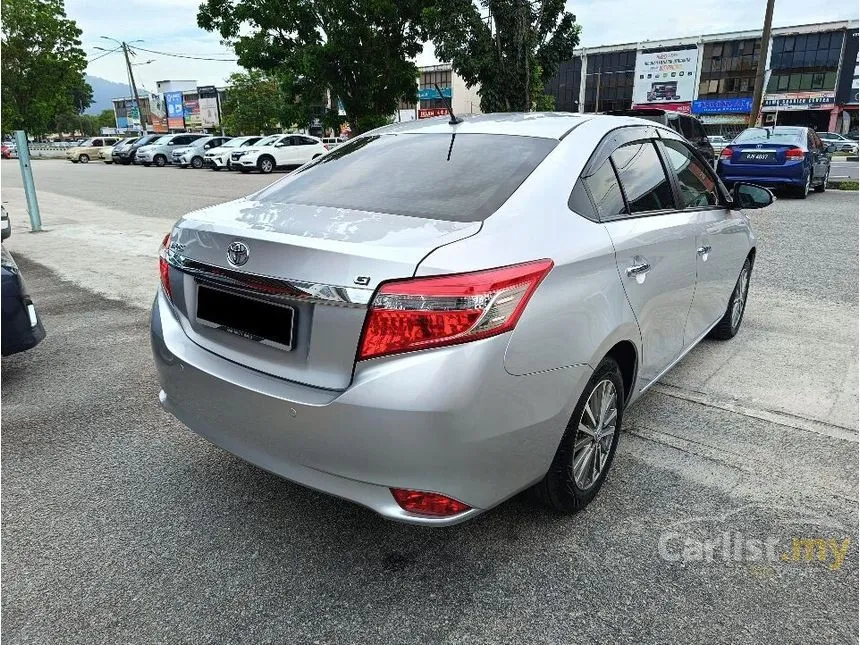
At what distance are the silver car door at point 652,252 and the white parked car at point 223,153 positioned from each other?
91.9 feet

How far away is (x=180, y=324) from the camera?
2.62 meters

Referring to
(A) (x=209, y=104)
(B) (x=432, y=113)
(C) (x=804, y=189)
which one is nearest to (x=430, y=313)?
(C) (x=804, y=189)

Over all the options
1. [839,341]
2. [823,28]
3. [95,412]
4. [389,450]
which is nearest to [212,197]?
[95,412]

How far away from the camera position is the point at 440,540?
102 inches

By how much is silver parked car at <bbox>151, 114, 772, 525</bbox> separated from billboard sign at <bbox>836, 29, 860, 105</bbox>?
7001 cm

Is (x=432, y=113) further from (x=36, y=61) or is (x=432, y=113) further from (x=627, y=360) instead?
(x=627, y=360)

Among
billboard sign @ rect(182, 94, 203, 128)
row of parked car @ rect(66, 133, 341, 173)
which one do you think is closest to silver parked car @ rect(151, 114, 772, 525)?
row of parked car @ rect(66, 133, 341, 173)

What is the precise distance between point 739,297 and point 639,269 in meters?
2.52

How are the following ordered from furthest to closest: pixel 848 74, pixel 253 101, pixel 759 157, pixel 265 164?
pixel 253 101 < pixel 848 74 < pixel 265 164 < pixel 759 157

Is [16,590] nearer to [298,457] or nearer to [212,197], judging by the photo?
[298,457]

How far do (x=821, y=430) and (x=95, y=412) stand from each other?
13.3 feet

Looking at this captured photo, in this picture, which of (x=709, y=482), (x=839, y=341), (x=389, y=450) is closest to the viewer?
(x=389, y=450)

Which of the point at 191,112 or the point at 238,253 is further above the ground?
the point at 191,112

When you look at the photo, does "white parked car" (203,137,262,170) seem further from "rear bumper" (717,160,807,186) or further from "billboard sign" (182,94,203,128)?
"billboard sign" (182,94,203,128)
